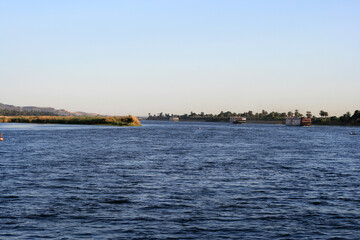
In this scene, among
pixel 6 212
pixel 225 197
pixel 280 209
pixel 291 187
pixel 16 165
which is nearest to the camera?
pixel 6 212

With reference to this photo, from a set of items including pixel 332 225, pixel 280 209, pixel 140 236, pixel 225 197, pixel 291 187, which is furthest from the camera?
pixel 291 187

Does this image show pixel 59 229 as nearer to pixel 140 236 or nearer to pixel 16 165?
pixel 140 236

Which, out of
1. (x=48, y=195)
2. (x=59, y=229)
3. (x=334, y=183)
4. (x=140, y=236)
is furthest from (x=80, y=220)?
(x=334, y=183)

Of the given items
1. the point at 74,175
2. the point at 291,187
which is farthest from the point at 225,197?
the point at 74,175

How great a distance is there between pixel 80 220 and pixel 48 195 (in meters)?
8.04

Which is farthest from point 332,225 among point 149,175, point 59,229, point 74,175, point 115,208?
point 74,175

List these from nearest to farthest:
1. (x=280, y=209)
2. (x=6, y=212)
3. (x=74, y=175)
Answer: (x=6, y=212), (x=280, y=209), (x=74, y=175)

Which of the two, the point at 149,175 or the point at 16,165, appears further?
the point at 16,165

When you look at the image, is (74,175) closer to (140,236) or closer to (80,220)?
(80,220)

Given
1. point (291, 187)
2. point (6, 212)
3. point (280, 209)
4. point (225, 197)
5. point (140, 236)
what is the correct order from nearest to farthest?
point (140, 236) < point (6, 212) < point (280, 209) < point (225, 197) < point (291, 187)

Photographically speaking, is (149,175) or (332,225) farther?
(149,175)

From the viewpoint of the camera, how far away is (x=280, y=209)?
2575 centimetres

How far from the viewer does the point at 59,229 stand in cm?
2073

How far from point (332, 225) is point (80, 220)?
45.2 feet
